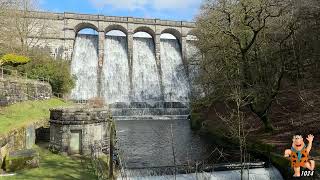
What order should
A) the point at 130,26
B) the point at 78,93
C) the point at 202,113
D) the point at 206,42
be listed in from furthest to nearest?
the point at 130,26 → the point at 78,93 → the point at 202,113 → the point at 206,42

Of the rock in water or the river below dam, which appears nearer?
the rock in water

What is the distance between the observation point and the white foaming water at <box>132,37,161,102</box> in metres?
52.9

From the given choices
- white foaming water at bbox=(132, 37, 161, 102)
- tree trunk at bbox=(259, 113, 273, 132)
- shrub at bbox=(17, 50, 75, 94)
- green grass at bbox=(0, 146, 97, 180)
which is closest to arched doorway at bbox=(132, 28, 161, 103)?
white foaming water at bbox=(132, 37, 161, 102)

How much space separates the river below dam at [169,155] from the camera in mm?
16594

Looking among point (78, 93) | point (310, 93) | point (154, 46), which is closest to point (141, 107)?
point (78, 93)

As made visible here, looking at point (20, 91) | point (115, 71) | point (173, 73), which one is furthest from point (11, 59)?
point (173, 73)

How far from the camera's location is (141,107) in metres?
46.5

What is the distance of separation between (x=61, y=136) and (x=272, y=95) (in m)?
12.9

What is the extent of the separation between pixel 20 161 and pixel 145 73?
43.3m

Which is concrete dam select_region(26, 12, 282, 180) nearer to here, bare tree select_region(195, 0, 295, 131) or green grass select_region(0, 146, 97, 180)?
bare tree select_region(195, 0, 295, 131)

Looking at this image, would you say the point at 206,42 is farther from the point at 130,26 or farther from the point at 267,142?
the point at 130,26

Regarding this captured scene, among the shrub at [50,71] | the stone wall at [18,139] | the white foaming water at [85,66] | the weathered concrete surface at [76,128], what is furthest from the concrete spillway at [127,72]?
the weathered concrete surface at [76,128]

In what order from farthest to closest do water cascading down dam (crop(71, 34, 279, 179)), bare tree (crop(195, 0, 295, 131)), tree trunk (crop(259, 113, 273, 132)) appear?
water cascading down dam (crop(71, 34, 279, 179))
tree trunk (crop(259, 113, 273, 132))
bare tree (crop(195, 0, 295, 131))

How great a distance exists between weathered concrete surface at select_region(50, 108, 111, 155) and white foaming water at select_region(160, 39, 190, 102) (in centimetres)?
3754
